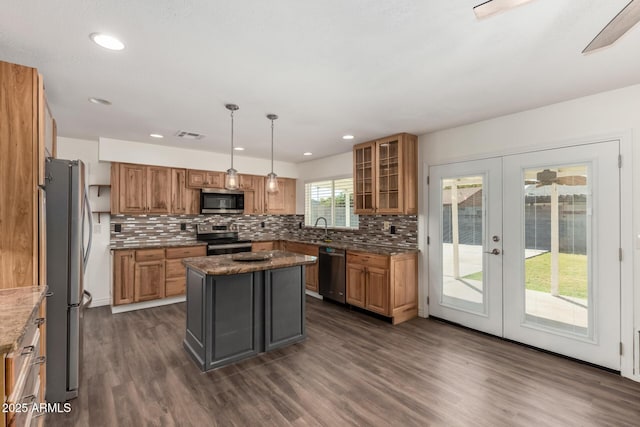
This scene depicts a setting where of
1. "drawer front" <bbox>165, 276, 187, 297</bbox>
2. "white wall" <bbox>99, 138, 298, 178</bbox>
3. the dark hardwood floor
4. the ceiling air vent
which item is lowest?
the dark hardwood floor

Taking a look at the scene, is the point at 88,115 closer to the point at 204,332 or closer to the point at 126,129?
the point at 126,129

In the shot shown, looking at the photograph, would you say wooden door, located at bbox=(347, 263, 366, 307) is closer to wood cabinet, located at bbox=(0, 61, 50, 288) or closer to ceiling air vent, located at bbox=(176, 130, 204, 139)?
ceiling air vent, located at bbox=(176, 130, 204, 139)

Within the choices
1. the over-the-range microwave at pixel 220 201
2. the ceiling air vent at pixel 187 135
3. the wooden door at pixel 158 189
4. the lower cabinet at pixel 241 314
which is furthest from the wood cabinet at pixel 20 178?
the over-the-range microwave at pixel 220 201

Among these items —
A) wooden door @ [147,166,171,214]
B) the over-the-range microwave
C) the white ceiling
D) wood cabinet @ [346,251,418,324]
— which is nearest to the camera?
the white ceiling

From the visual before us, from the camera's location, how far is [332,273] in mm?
4699

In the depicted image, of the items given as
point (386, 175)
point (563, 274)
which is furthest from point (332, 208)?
point (563, 274)

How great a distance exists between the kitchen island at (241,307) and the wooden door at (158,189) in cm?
215

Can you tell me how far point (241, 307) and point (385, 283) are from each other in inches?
74.3

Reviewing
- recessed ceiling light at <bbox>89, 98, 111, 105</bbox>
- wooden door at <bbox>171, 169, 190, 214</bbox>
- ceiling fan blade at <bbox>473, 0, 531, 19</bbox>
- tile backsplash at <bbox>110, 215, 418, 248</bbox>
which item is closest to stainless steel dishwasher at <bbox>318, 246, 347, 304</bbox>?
tile backsplash at <bbox>110, 215, 418, 248</bbox>

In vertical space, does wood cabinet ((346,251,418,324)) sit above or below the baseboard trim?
above

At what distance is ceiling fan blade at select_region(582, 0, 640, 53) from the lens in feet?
3.76

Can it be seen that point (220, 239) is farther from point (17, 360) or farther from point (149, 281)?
point (17, 360)

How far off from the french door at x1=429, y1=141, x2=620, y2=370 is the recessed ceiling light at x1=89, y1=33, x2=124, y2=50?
11.7 feet

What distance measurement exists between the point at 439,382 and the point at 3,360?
273 cm
